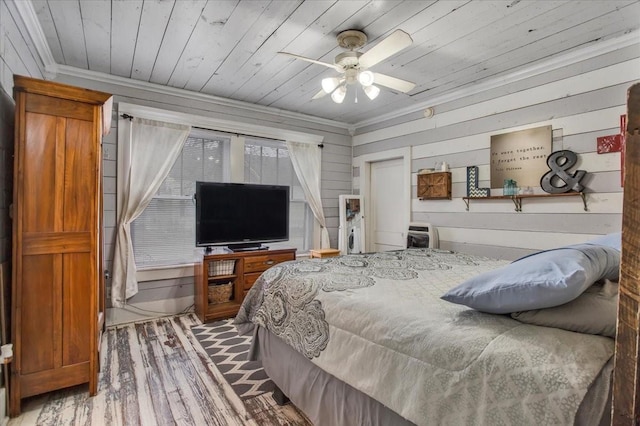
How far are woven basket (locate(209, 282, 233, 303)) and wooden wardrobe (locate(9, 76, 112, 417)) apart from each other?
1.43 metres

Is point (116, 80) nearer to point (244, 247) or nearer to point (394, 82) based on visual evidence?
point (244, 247)

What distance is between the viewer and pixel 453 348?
105 cm

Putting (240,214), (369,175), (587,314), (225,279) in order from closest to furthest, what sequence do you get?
(587,314) < (225,279) < (240,214) < (369,175)

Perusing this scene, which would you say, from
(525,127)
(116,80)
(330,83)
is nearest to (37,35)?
(116,80)

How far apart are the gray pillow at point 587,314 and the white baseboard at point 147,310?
3.46 m

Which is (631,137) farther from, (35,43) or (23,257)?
(35,43)

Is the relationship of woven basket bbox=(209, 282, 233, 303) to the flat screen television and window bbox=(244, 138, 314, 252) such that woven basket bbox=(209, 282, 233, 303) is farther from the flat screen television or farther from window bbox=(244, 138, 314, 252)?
window bbox=(244, 138, 314, 252)

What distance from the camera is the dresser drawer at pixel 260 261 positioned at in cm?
364

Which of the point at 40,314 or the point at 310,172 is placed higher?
the point at 310,172

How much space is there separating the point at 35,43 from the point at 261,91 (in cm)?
190

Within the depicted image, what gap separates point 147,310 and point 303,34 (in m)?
3.10

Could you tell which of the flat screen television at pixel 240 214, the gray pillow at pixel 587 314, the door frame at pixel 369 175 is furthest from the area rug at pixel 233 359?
the door frame at pixel 369 175

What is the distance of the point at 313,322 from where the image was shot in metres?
1.62

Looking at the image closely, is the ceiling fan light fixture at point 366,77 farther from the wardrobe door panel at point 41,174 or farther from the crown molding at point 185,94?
the crown molding at point 185,94
